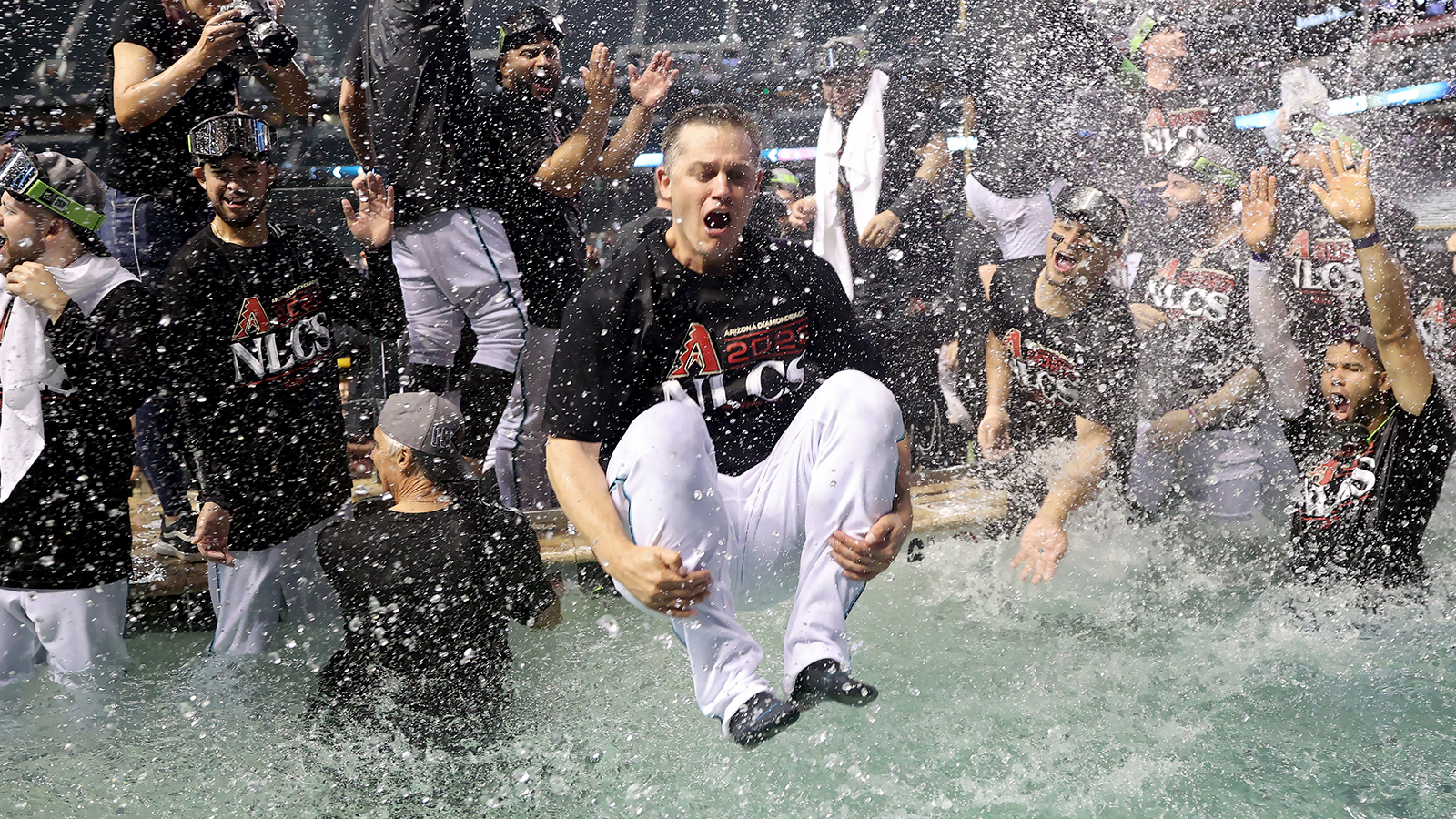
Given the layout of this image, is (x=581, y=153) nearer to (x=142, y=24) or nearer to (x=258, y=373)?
(x=258, y=373)

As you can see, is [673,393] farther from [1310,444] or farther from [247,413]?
[1310,444]

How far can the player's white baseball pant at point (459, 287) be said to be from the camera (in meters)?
3.73

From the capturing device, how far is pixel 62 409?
322 cm

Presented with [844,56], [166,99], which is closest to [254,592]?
[166,99]

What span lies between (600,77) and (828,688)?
2.04 meters

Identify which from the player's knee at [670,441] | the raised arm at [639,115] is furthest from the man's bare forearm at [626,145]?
the player's knee at [670,441]

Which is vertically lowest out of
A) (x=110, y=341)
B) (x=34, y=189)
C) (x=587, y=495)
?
(x=587, y=495)

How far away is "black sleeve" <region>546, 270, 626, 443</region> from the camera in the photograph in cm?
251

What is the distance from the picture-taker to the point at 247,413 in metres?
3.46

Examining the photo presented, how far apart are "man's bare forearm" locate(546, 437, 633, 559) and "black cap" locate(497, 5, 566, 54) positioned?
77.4 inches

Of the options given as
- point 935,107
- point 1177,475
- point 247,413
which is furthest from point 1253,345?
point 247,413

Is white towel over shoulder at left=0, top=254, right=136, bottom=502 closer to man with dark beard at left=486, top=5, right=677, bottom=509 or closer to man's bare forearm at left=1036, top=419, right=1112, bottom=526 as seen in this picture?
man with dark beard at left=486, top=5, right=677, bottom=509

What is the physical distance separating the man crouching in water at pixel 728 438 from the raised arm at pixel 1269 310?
204 cm

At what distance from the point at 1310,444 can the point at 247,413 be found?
3.63m
